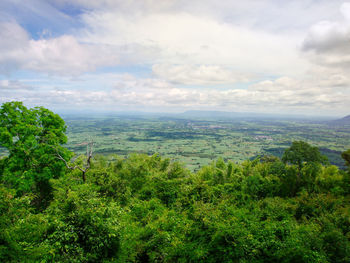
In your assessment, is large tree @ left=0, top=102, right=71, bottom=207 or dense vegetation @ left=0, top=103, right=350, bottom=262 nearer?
dense vegetation @ left=0, top=103, right=350, bottom=262

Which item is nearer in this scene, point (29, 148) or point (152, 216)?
point (152, 216)

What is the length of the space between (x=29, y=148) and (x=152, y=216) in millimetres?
11528

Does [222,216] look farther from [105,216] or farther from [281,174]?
[281,174]

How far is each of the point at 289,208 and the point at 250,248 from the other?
733 centimetres

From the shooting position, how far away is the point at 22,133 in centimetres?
1467

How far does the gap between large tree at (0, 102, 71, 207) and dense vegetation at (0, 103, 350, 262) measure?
2.9 inches

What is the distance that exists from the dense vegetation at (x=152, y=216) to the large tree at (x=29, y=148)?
0.07 metres

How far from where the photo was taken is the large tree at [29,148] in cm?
1402

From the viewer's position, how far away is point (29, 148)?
14734 millimetres

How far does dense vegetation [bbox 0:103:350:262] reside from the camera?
24.5 feet

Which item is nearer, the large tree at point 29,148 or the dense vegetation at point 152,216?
the dense vegetation at point 152,216

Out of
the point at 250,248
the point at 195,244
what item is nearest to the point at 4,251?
the point at 195,244

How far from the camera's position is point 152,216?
510 inches

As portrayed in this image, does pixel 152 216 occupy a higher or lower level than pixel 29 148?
lower
